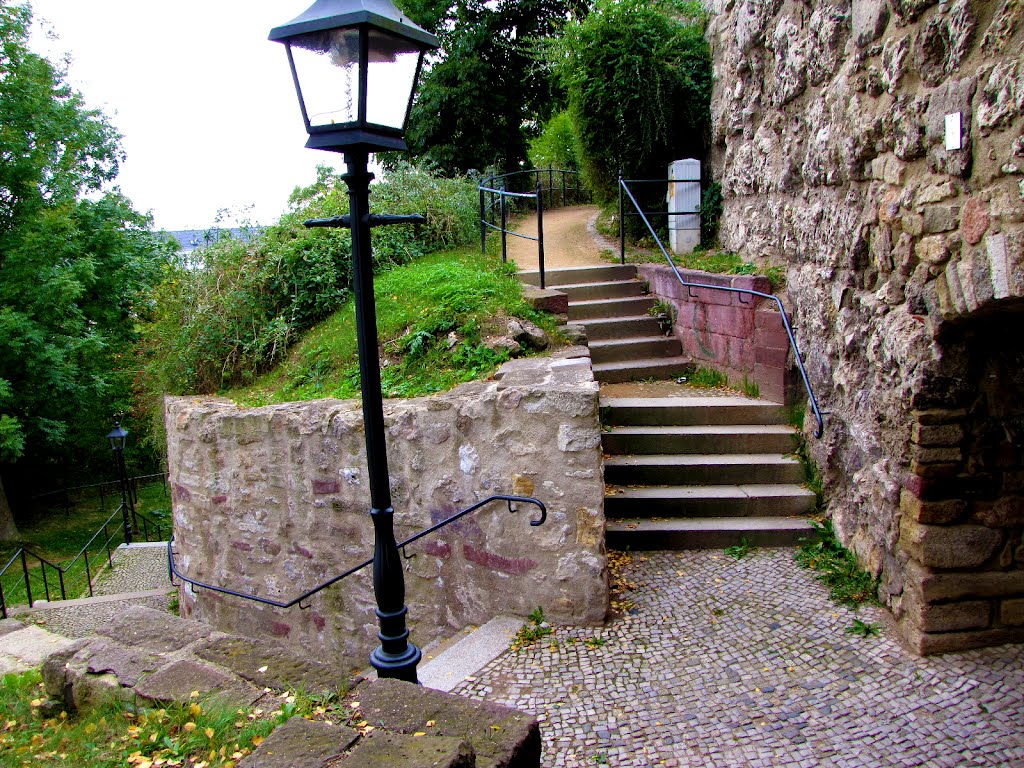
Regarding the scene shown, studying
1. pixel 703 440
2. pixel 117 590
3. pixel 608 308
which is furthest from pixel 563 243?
pixel 117 590

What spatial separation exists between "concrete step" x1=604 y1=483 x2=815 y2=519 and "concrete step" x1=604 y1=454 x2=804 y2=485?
5.0 inches

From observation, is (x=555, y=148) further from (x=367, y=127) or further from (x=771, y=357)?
(x=367, y=127)

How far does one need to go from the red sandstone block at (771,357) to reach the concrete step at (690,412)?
308 mm

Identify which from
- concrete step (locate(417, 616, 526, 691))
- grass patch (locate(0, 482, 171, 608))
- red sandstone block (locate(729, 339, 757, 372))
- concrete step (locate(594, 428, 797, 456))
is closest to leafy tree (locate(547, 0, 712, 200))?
red sandstone block (locate(729, 339, 757, 372))

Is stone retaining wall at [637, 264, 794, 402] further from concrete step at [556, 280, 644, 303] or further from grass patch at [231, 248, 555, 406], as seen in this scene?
grass patch at [231, 248, 555, 406]

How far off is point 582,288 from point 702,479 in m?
2.88

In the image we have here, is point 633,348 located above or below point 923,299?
below

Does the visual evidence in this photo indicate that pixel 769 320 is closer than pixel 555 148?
Yes

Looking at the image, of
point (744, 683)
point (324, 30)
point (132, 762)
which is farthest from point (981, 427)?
point (132, 762)

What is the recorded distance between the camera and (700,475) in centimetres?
571

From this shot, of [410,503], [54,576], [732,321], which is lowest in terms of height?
[54,576]

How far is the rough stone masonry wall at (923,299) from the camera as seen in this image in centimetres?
336

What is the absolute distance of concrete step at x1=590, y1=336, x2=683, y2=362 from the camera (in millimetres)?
7160

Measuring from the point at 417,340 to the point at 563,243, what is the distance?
4591 millimetres
